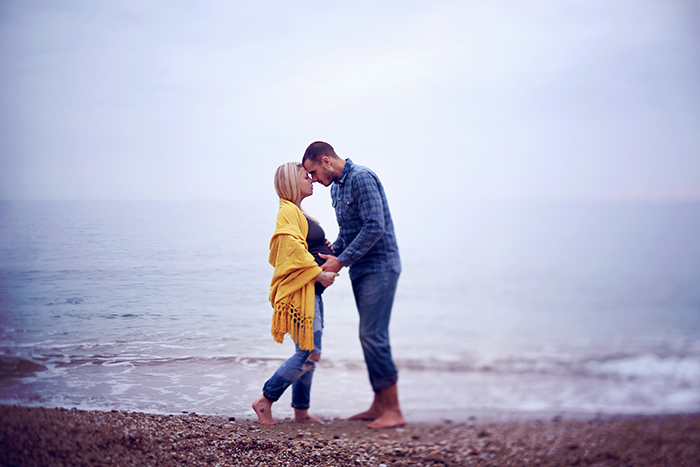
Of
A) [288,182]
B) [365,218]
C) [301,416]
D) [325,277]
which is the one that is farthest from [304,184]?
[301,416]

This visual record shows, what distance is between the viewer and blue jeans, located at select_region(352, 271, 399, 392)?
2.59m

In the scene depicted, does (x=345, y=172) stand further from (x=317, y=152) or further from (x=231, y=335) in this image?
(x=231, y=335)

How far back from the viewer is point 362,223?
8.54ft

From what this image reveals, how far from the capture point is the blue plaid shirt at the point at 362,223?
246 centimetres

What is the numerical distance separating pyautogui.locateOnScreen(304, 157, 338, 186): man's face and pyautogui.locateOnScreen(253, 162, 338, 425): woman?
97mm

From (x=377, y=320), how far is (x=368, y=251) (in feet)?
1.54

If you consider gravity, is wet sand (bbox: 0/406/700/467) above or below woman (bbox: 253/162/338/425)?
below

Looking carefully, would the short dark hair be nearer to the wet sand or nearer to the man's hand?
the man's hand

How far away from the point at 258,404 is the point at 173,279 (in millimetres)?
1139

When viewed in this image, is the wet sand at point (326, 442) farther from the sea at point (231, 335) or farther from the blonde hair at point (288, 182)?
the blonde hair at point (288, 182)

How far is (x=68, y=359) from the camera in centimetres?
249

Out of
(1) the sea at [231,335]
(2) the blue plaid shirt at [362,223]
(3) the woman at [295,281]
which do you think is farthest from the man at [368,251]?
(1) the sea at [231,335]

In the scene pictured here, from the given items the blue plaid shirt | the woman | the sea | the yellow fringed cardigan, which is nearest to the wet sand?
the sea

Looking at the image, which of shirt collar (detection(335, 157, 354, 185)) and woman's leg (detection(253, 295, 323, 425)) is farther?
shirt collar (detection(335, 157, 354, 185))
